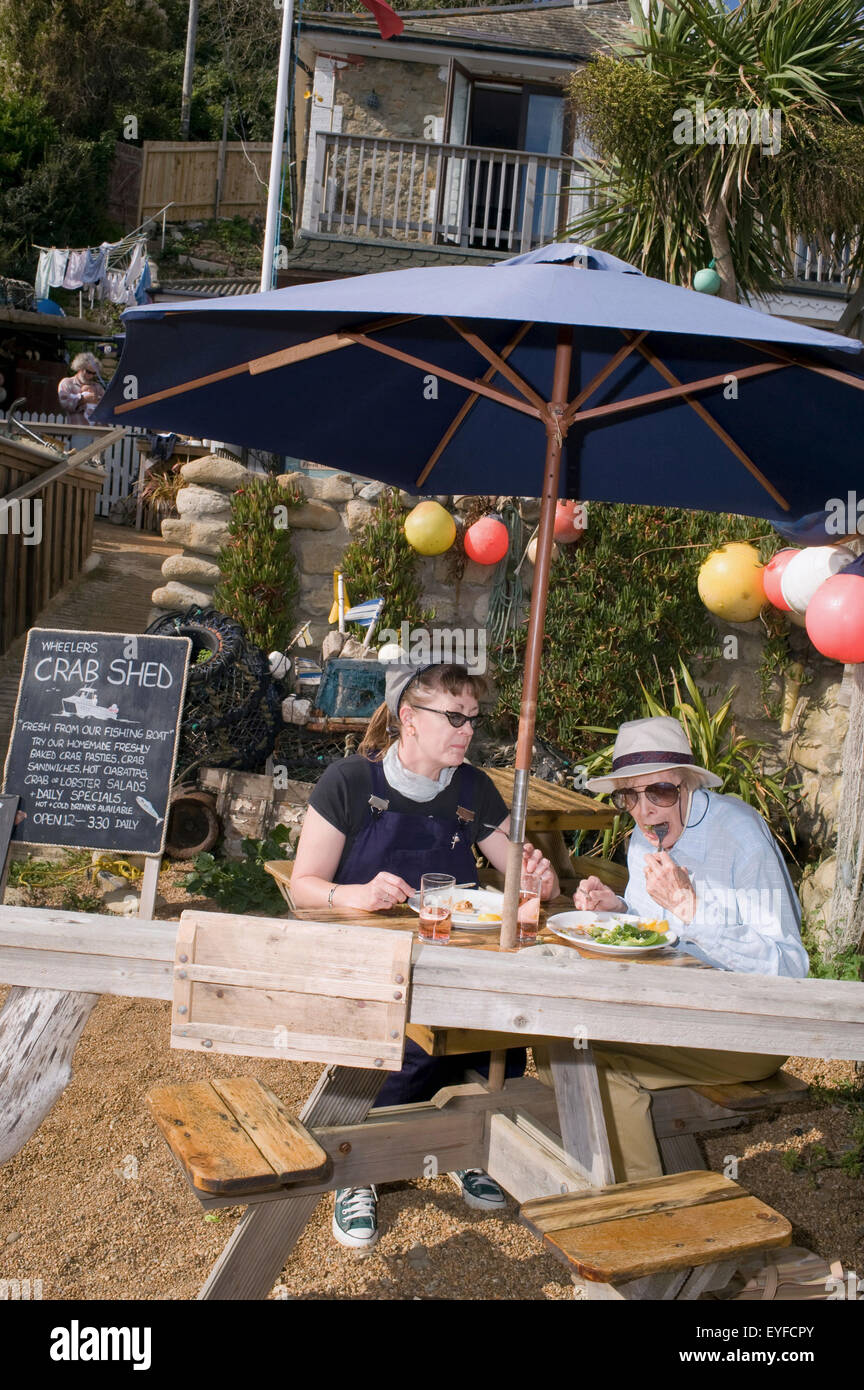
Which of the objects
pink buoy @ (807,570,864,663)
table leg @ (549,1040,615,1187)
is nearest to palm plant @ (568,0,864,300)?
pink buoy @ (807,570,864,663)

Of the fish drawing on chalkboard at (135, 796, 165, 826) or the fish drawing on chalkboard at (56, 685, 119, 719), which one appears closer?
the fish drawing on chalkboard at (135, 796, 165, 826)

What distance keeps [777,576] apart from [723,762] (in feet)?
3.45

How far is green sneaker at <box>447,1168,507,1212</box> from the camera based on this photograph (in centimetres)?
320

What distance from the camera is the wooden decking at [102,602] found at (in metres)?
7.44

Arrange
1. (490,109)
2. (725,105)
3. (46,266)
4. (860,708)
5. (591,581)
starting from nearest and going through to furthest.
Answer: (860,708)
(591,581)
(725,105)
(490,109)
(46,266)

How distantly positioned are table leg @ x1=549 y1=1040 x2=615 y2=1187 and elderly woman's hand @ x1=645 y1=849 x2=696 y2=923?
41 cm

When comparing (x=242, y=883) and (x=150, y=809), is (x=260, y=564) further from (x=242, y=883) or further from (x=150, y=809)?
(x=150, y=809)

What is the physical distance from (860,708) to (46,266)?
18.6 meters

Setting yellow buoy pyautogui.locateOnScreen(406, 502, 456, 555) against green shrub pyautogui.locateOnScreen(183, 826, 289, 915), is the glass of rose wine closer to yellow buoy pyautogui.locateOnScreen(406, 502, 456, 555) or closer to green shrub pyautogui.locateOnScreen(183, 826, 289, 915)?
green shrub pyautogui.locateOnScreen(183, 826, 289, 915)

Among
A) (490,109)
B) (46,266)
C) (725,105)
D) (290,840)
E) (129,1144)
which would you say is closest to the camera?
(129,1144)

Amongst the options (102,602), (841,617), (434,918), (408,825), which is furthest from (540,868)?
(102,602)

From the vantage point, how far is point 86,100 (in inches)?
1004
